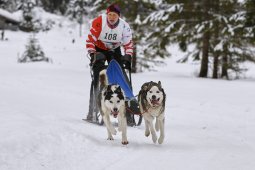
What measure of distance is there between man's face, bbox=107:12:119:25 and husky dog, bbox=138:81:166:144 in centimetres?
151

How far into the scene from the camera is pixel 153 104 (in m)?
6.26

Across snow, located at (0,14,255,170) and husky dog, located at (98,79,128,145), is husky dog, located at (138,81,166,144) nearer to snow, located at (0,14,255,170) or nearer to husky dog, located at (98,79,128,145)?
snow, located at (0,14,255,170)

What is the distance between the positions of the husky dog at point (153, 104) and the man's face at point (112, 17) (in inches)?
59.3

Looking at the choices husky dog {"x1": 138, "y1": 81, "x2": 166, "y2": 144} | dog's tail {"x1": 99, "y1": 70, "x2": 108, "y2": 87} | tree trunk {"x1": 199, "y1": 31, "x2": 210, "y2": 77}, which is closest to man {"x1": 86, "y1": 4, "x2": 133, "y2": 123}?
dog's tail {"x1": 99, "y1": 70, "x2": 108, "y2": 87}

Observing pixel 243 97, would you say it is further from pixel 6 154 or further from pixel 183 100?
pixel 6 154

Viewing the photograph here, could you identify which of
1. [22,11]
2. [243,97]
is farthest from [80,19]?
[243,97]

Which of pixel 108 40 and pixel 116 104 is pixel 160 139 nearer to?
pixel 116 104

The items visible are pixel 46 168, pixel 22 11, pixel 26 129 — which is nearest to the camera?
pixel 46 168

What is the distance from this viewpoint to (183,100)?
41.6 feet

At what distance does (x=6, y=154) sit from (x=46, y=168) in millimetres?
503

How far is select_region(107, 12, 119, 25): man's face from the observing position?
7217mm

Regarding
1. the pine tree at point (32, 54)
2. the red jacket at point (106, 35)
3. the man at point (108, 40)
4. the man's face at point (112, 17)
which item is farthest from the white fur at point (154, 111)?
the pine tree at point (32, 54)

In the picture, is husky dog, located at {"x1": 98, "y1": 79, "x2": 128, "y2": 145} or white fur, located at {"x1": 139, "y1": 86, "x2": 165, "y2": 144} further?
white fur, located at {"x1": 139, "y1": 86, "x2": 165, "y2": 144}

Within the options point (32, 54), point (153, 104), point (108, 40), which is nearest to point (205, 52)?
point (108, 40)
